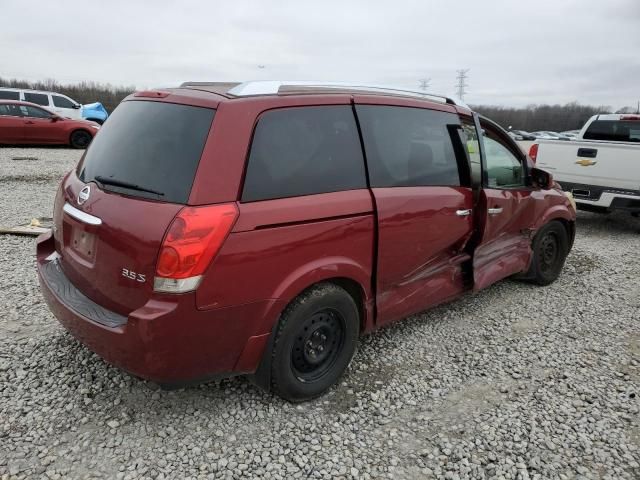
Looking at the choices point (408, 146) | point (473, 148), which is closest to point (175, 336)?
point (408, 146)

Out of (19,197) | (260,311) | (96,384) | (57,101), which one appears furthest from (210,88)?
(57,101)

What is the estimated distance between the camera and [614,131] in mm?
8727

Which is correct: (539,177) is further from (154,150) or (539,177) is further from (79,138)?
(79,138)

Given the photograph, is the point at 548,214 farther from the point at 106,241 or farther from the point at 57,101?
the point at 57,101

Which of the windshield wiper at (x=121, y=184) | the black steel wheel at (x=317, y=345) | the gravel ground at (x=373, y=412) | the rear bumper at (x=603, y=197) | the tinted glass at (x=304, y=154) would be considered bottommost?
the gravel ground at (x=373, y=412)

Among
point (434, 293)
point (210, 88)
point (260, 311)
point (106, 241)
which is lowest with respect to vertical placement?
point (434, 293)

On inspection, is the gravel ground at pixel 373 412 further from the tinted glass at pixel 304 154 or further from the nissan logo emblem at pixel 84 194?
the tinted glass at pixel 304 154

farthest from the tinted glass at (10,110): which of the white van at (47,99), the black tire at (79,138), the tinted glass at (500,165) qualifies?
the tinted glass at (500,165)

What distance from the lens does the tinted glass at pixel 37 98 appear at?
16.8 meters

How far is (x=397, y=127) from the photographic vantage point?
315 centimetres

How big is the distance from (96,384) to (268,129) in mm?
1802

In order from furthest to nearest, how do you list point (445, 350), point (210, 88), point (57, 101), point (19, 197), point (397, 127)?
point (57, 101), point (19, 197), point (445, 350), point (397, 127), point (210, 88)

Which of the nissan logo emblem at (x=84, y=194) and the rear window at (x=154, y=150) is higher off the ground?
the rear window at (x=154, y=150)

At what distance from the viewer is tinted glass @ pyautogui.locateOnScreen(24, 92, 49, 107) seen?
16.8m
